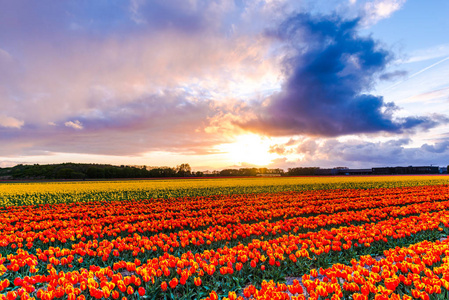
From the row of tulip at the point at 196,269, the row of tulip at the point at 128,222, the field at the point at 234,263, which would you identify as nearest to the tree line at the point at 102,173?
the row of tulip at the point at 128,222

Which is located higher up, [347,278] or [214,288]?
[347,278]

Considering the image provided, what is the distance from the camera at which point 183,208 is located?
59.7ft

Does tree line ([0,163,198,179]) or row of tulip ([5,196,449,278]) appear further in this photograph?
tree line ([0,163,198,179])

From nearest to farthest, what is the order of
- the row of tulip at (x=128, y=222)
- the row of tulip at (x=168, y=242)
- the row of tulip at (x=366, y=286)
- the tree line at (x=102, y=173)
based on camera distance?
the row of tulip at (x=366, y=286) → the row of tulip at (x=168, y=242) → the row of tulip at (x=128, y=222) → the tree line at (x=102, y=173)

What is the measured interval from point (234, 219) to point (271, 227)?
8.26 ft

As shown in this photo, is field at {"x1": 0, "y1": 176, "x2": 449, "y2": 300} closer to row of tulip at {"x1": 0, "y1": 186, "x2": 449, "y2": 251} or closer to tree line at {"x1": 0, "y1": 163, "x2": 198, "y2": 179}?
row of tulip at {"x1": 0, "y1": 186, "x2": 449, "y2": 251}

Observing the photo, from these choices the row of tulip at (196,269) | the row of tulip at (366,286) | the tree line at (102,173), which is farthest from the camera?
the tree line at (102,173)

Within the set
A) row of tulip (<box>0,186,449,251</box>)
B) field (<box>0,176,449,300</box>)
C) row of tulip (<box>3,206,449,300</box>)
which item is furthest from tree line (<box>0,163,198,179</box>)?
row of tulip (<box>3,206,449,300</box>)

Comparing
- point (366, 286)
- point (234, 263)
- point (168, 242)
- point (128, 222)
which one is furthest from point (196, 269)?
point (128, 222)

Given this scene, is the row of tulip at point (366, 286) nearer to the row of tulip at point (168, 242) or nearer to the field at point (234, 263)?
the field at point (234, 263)

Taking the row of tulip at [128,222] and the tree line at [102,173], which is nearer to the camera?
the row of tulip at [128,222]

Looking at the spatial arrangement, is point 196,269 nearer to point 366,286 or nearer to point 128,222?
point 366,286

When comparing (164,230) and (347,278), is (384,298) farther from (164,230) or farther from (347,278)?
(164,230)

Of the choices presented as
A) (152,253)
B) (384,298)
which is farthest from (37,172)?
(384,298)
